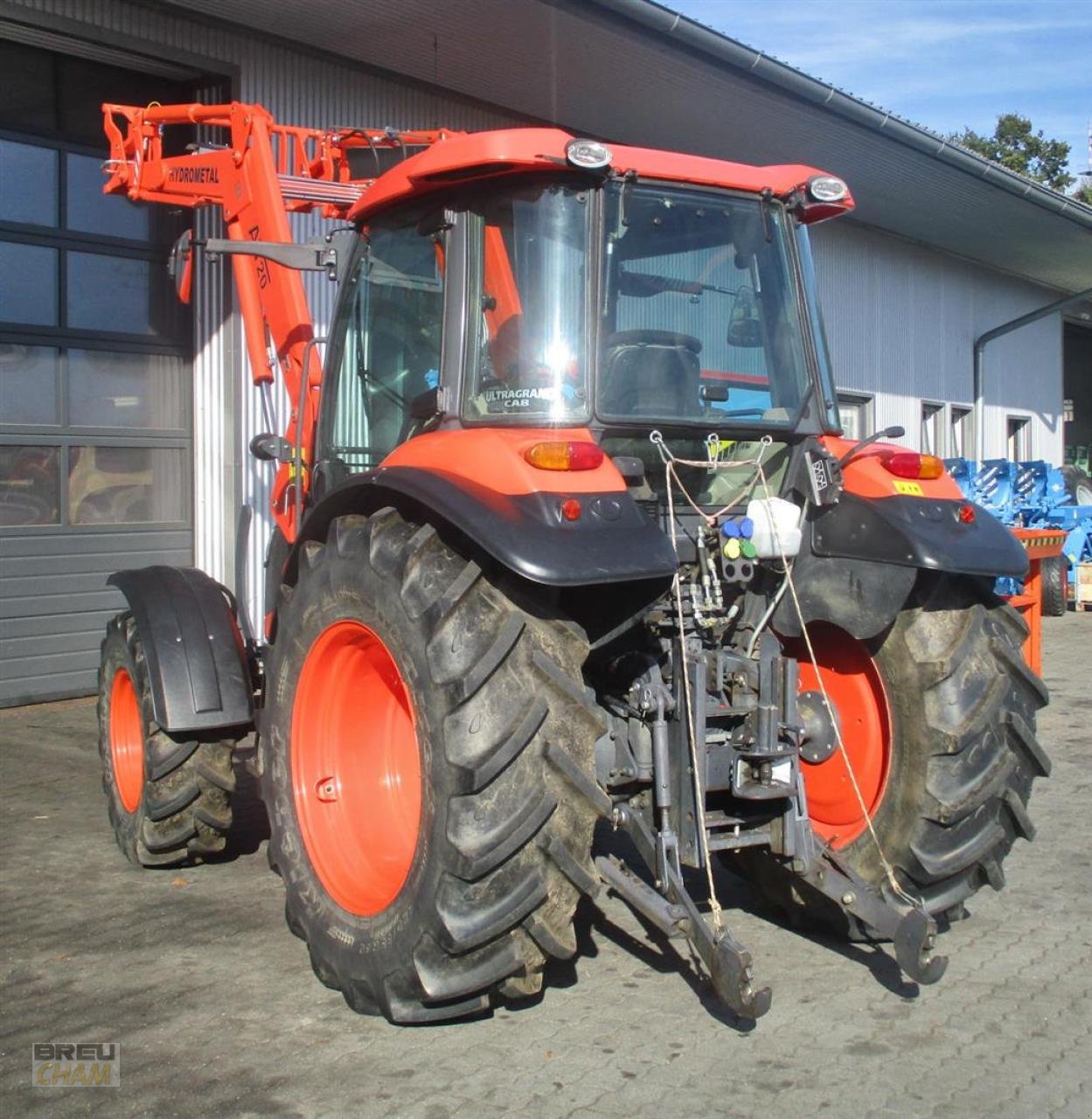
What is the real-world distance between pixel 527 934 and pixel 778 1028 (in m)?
0.88

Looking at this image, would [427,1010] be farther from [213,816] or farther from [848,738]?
[213,816]

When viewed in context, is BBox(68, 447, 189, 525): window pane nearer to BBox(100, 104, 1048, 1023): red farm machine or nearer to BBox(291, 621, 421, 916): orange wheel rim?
BBox(100, 104, 1048, 1023): red farm machine

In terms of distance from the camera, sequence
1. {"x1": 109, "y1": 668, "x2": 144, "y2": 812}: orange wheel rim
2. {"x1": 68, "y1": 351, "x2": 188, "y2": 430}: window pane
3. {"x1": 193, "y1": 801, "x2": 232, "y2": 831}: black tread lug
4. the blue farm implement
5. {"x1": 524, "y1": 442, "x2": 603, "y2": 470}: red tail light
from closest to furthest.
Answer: {"x1": 524, "y1": 442, "x2": 603, "y2": 470}: red tail light
{"x1": 193, "y1": 801, "x2": 232, "y2": 831}: black tread lug
{"x1": 109, "y1": 668, "x2": 144, "y2": 812}: orange wheel rim
{"x1": 68, "y1": 351, "x2": 188, "y2": 430}: window pane
the blue farm implement

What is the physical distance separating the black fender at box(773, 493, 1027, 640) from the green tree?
49.7 metres

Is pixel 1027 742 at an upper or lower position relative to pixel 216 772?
upper

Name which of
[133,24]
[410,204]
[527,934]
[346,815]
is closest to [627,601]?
[527,934]

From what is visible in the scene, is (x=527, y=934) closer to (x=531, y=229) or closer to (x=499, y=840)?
(x=499, y=840)

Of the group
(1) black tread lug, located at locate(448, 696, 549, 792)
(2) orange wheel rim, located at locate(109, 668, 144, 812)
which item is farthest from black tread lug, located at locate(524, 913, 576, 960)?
(2) orange wheel rim, located at locate(109, 668, 144, 812)

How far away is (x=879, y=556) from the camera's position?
425 centimetres

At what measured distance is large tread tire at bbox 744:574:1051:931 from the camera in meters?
4.23

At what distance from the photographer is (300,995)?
4.25m

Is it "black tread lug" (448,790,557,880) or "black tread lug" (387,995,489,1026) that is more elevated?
"black tread lug" (448,790,557,880)

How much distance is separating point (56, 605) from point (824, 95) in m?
8.32

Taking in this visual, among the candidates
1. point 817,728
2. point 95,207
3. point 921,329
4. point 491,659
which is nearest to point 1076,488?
point 921,329
